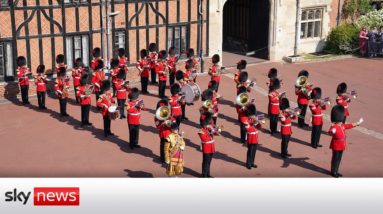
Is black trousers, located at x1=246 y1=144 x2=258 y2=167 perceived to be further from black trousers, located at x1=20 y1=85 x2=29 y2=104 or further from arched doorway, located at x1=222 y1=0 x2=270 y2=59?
arched doorway, located at x1=222 y1=0 x2=270 y2=59

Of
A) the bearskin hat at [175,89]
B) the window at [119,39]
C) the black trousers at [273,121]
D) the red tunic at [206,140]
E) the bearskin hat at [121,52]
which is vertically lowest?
the black trousers at [273,121]

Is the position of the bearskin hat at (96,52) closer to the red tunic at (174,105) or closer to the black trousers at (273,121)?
the red tunic at (174,105)

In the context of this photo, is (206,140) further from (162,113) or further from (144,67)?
(144,67)

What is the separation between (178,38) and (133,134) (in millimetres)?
7839

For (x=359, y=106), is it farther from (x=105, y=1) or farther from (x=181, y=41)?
(x=105, y=1)

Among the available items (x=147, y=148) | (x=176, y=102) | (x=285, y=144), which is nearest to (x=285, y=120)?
(x=285, y=144)

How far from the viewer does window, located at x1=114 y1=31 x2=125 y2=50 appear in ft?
69.6

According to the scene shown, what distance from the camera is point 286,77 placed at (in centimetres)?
2288

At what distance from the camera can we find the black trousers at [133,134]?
15.4 meters

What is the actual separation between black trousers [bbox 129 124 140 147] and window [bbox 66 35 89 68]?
6.02 metres

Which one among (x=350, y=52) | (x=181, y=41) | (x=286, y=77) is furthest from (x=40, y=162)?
(x=350, y=52)

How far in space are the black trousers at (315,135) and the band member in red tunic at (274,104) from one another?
1.25 meters

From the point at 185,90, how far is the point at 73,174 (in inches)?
177

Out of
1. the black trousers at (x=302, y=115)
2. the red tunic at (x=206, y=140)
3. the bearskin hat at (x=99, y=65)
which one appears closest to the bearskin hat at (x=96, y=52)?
the bearskin hat at (x=99, y=65)
